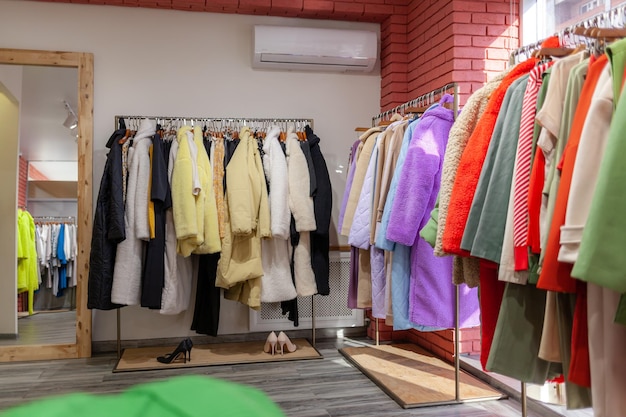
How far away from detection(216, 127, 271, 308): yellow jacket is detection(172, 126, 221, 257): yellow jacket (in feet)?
0.40

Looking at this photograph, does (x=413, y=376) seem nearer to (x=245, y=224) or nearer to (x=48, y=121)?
(x=245, y=224)

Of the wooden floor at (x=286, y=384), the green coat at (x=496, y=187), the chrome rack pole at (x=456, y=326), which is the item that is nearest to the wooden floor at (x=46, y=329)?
the wooden floor at (x=286, y=384)

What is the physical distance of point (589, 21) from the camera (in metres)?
1.80

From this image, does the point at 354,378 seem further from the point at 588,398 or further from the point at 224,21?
the point at 224,21

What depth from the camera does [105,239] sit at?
12.0 ft

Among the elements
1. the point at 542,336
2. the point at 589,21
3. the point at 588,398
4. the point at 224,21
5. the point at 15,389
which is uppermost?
the point at 224,21

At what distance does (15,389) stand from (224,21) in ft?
9.93

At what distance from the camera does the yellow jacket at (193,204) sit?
357 cm

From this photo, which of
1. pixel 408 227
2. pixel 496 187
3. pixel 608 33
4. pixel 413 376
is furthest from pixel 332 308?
pixel 608 33

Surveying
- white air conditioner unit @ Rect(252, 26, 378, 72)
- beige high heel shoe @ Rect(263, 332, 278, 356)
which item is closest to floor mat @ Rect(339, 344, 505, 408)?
beige high heel shoe @ Rect(263, 332, 278, 356)

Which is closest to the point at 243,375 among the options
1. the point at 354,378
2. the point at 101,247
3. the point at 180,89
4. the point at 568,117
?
the point at 354,378

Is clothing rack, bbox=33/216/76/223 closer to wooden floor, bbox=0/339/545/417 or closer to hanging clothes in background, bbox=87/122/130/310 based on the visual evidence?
hanging clothes in background, bbox=87/122/130/310

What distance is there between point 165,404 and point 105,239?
11.0 ft

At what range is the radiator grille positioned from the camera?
432 centimetres
